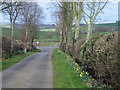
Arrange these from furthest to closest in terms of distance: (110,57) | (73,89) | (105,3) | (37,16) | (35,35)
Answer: (35,35), (37,16), (105,3), (73,89), (110,57)

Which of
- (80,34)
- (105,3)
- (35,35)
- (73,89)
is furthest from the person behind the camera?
(35,35)

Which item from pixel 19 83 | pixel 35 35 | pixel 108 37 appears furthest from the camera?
pixel 35 35

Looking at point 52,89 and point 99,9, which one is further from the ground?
point 99,9

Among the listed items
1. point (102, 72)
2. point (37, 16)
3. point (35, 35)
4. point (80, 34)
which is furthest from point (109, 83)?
point (35, 35)

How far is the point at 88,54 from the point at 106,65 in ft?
11.8

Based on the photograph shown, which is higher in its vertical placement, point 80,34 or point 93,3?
point 93,3

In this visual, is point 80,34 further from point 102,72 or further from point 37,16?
point 37,16

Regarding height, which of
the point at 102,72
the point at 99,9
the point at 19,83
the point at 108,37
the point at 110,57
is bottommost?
the point at 19,83

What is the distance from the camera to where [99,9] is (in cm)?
1864

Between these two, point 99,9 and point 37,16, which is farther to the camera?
point 37,16

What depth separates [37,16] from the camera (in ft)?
170

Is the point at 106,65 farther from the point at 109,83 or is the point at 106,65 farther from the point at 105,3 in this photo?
the point at 105,3

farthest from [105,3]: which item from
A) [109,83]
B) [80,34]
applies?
[109,83]

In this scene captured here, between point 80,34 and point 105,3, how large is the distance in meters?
8.10
